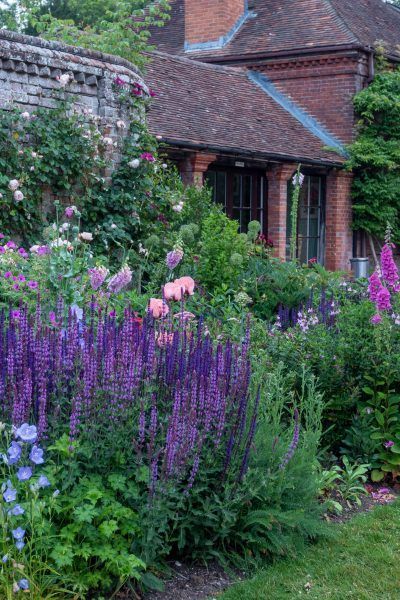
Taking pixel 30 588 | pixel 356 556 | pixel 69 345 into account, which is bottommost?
pixel 356 556

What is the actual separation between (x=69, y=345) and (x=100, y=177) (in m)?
6.38

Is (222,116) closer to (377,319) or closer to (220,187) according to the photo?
(220,187)

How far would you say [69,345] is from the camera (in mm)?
3814

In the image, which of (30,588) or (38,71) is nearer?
(30,588)

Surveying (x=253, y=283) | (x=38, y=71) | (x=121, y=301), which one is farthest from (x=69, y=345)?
(x=38, y=71)

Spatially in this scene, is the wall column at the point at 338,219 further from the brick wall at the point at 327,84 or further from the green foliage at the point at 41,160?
the green foliage at the point at 41,160

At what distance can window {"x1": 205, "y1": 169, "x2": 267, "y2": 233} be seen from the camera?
1636cm

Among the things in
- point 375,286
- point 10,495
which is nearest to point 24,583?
point 10,495

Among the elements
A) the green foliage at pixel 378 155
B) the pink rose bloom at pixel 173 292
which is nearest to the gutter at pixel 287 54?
the green foliage at pixel 378 155

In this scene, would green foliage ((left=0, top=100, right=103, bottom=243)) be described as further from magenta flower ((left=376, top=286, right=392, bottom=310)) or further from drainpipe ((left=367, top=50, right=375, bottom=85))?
drainpipe ((left=367, top=50, right=375, bottom=85))

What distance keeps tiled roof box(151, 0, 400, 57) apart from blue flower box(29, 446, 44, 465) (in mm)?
15799

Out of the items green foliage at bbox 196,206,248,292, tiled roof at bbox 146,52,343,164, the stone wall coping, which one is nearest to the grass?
green foliage at bbox 196,206,248,292

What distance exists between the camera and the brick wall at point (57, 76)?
349 inches

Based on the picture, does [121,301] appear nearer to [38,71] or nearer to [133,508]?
[133,508]
